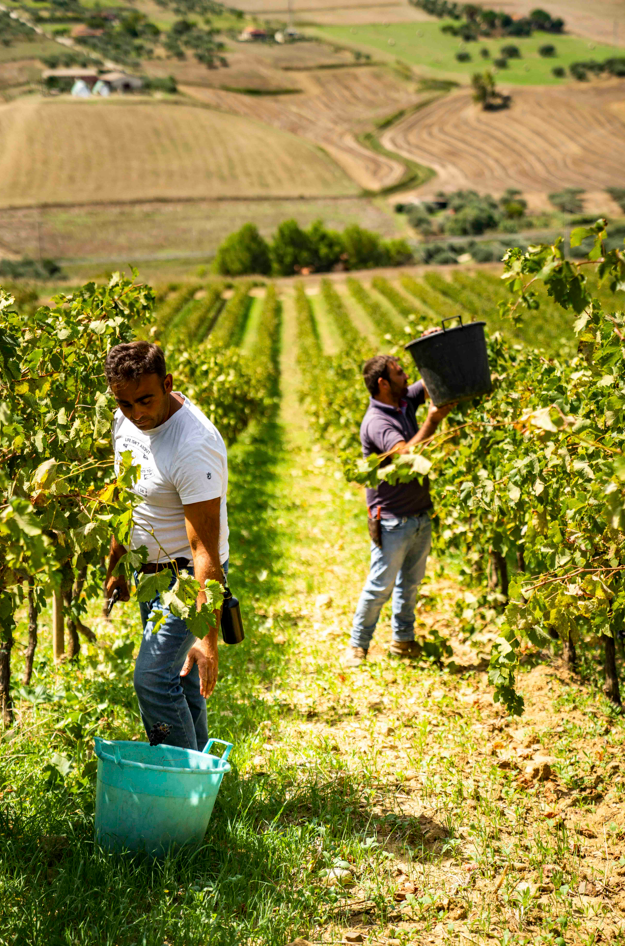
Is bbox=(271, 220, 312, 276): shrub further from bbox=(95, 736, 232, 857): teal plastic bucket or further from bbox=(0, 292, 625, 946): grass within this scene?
bbox=(95, 736, 232, 857): teal plastic bucket

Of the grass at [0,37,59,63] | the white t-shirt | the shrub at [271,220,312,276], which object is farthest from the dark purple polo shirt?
the grass at [0,37,59,63]

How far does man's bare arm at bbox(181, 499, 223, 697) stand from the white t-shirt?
41 millimetres

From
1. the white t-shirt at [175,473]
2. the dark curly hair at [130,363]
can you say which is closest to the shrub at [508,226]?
the white t-shirt at [175,473]

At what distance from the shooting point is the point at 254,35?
11150cm

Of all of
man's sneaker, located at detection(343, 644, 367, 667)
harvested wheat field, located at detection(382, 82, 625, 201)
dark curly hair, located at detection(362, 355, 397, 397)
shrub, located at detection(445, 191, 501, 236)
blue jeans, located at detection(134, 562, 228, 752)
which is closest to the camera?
blue jeans, located at detection(134, 562, 228, 752)

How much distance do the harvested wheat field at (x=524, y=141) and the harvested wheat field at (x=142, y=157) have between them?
1244cm

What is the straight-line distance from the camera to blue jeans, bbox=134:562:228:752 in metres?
2.56

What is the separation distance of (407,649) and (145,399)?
8.43ft

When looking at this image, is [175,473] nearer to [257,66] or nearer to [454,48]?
[257,66]

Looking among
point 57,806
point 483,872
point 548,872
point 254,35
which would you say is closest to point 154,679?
point 57,806

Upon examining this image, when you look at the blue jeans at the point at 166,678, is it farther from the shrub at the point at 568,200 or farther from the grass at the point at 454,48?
the grass at the point at 454,48

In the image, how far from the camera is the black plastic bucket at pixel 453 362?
338 cm

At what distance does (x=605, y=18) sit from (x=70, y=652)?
433 ft

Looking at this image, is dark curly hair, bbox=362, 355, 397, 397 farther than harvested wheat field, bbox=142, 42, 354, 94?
No
